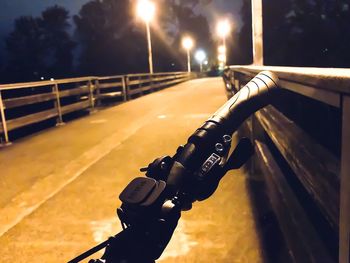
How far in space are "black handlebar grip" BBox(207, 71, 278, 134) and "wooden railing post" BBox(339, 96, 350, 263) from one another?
50 cm

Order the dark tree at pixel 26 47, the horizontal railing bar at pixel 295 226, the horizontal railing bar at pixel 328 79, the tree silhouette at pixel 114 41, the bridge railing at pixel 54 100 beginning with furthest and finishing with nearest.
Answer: the dark tree at pixel 26 47, the tree silhouette at pixel 114 41, the bridge railing at pixel 54 100, the horizontal railing bar at pixel 295 226, the horizontal railing bar at pixel 328 79

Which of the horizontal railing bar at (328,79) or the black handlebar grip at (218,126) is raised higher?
the horizontal railing bar at (328,79)

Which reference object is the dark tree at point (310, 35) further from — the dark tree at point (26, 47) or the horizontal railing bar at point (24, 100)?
the horizontal railing bar at point (24, 100)

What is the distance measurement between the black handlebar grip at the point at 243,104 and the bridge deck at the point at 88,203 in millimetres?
1474

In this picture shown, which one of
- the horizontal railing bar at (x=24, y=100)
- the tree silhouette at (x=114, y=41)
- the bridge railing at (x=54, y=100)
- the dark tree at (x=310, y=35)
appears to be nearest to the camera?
the horizontal railing bar at (x=24, y=100)

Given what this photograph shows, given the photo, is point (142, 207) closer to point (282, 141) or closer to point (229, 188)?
point (282, 141)

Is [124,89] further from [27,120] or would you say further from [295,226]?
[295,226]

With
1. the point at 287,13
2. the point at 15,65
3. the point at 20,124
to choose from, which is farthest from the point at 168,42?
the point at 20,124

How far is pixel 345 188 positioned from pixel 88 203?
3260 mm

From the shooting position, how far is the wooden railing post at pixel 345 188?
137 centimetres

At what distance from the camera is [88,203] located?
4.26m

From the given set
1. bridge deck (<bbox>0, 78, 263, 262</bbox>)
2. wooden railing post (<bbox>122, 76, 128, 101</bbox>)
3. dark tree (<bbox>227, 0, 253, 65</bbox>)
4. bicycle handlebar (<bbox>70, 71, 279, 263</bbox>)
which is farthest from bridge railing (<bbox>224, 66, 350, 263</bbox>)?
dark tree (<bbox>227, 0, 253, 65</bbox>)

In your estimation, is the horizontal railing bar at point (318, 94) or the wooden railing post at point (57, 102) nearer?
the horizontal railing bar at point (318, 94)

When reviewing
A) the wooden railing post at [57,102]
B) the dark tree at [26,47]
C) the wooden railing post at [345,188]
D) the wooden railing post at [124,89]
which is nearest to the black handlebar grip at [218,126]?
the wooden railing post at [345,188]
